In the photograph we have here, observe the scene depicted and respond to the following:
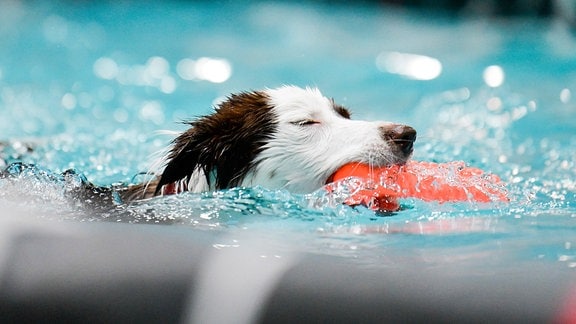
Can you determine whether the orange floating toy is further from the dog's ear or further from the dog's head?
the dog's ear

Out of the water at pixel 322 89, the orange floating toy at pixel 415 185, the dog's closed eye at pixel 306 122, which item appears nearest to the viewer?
→ the water at pixel 322 89

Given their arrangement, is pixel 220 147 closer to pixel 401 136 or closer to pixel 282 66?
pixel 401 136

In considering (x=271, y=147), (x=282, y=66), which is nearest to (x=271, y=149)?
(x=271, y=147)

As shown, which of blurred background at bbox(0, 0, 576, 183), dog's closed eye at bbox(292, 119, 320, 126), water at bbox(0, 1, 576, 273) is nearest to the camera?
water at bbox(0, 1, 576, 273)

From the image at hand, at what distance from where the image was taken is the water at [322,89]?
1846mm

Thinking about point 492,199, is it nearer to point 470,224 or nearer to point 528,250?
point 470,224

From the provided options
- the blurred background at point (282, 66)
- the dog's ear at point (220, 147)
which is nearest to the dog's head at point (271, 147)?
the dog's ear at point (220, 147)

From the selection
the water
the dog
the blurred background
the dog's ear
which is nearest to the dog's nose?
the dog

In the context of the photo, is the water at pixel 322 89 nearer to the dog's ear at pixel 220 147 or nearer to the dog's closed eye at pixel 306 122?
the dog's ear at pixel 220 147

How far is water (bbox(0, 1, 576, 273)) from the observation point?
185 cm

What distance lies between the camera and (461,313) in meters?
1.39

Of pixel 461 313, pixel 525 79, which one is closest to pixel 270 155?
pixel 461 313

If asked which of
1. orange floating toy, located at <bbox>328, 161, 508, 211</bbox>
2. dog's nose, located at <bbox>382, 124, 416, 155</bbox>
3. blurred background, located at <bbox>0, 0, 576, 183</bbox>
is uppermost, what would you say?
blurred background, located at <bbox>0, 0, 576, 183</bbox>

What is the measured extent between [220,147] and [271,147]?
4.8 inches
